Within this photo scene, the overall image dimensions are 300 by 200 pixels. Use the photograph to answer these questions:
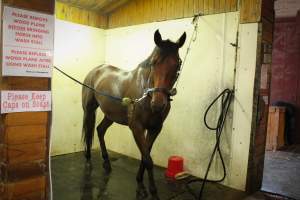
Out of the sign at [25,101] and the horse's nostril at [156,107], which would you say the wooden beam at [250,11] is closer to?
the horse's nostril at [156,107]

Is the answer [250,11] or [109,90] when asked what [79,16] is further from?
[250,11]

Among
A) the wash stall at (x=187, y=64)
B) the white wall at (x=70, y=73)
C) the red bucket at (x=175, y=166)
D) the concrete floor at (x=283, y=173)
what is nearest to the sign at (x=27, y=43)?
the wash stall at (x=187, y=64)

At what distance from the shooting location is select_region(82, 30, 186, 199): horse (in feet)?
8.48

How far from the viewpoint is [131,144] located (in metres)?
4.36

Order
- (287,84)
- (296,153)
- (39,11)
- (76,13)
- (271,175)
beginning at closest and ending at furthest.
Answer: (39,11) < (271,175) < (76,13) < (296,153) < (287,84)

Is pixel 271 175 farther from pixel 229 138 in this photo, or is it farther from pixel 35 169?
pixel 35 169

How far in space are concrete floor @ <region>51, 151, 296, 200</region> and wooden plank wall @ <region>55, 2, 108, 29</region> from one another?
2.13 m

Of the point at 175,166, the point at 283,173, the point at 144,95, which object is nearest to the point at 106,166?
the point at 175,166

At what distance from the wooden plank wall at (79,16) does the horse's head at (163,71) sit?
2072mm

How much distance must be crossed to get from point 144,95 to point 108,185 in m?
1.18

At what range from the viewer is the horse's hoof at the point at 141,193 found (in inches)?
112

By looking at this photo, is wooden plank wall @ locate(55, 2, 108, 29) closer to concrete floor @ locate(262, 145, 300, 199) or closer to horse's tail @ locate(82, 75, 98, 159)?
horse's tail @ locate(82, 75, 98, 159)

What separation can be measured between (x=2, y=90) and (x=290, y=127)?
20.2ft

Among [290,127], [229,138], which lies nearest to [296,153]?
[290,127]
